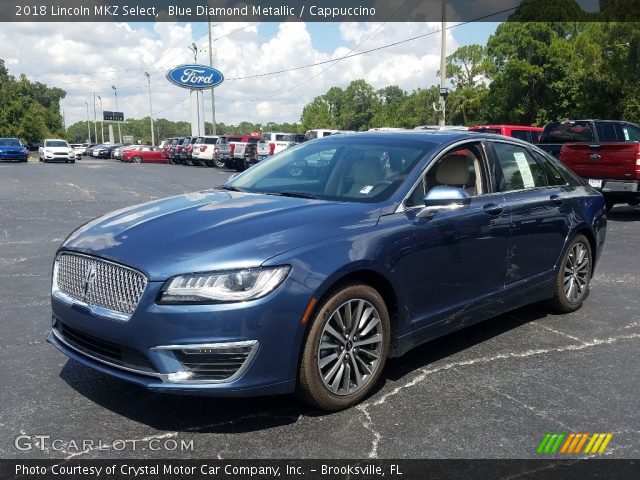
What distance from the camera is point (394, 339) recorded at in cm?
391

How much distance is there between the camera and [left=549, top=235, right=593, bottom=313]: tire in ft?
18.2

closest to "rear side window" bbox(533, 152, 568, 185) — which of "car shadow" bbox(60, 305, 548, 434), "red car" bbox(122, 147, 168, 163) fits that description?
"car shadow" bbox(60, 305, 548, 434)

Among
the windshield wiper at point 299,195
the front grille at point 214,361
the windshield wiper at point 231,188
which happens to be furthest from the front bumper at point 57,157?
the front grille at point 214,361

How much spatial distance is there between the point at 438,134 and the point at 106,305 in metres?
2.80

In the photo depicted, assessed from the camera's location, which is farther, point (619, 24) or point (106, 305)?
point (619, 24)

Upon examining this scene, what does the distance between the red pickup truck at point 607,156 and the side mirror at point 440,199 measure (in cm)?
867

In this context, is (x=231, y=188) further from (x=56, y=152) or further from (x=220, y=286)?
(x=56, y=152)

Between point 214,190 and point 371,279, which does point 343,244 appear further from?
point 214,190

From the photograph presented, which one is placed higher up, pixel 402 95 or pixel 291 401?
pixel 402 95

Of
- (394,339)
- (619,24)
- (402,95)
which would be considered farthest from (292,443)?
(402,95)

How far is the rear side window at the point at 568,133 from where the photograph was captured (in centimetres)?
1295

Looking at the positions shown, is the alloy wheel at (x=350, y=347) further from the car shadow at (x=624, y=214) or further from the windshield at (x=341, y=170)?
the car shadow at (x=624, y=214)

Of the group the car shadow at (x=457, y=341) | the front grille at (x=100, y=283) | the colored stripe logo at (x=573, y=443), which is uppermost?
the front grille at (x=100, y=283)

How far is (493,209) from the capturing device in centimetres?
457
